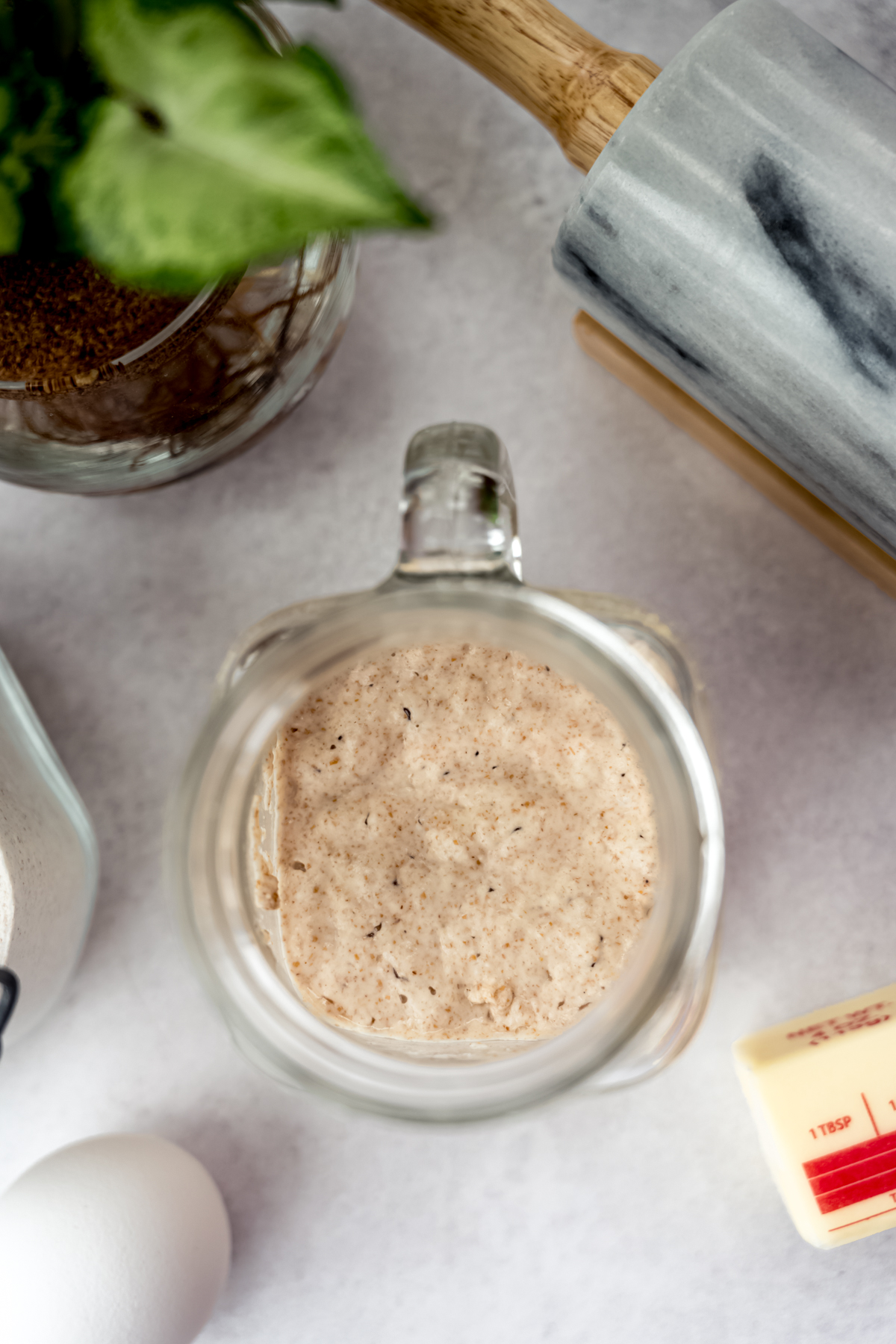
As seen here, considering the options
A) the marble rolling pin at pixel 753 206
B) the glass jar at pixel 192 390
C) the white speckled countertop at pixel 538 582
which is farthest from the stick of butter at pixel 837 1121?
the glass jar at pixel 192 390

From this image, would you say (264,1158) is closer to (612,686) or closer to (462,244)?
(612,686)

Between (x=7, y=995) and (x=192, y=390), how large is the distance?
23cm

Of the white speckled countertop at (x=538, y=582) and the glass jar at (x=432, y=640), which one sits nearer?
the glass jar at (x=432, y=640)

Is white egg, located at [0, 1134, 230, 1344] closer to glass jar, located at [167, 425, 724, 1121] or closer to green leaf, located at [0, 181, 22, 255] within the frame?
glass jar, located at [167, 425, 724, 1121]

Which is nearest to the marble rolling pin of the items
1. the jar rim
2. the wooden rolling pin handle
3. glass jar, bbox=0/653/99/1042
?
the wooden rolling pin handle

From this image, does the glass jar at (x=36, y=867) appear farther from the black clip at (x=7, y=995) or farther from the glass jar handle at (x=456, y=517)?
the glass jar handle at (x=456, y=517)

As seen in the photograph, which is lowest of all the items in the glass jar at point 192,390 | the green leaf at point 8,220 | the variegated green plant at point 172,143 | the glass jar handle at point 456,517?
the glass jar at point 192,390

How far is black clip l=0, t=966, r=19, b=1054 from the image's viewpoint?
0.36m

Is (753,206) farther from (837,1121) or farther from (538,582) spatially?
(837,1121)

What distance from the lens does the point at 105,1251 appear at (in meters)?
0.38

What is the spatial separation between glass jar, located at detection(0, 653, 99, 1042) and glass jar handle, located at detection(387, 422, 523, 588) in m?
0.20

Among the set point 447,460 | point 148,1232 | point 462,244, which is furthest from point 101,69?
point 148,1232

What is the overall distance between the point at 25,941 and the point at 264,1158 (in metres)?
0.15

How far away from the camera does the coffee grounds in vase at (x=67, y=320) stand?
28 cm
